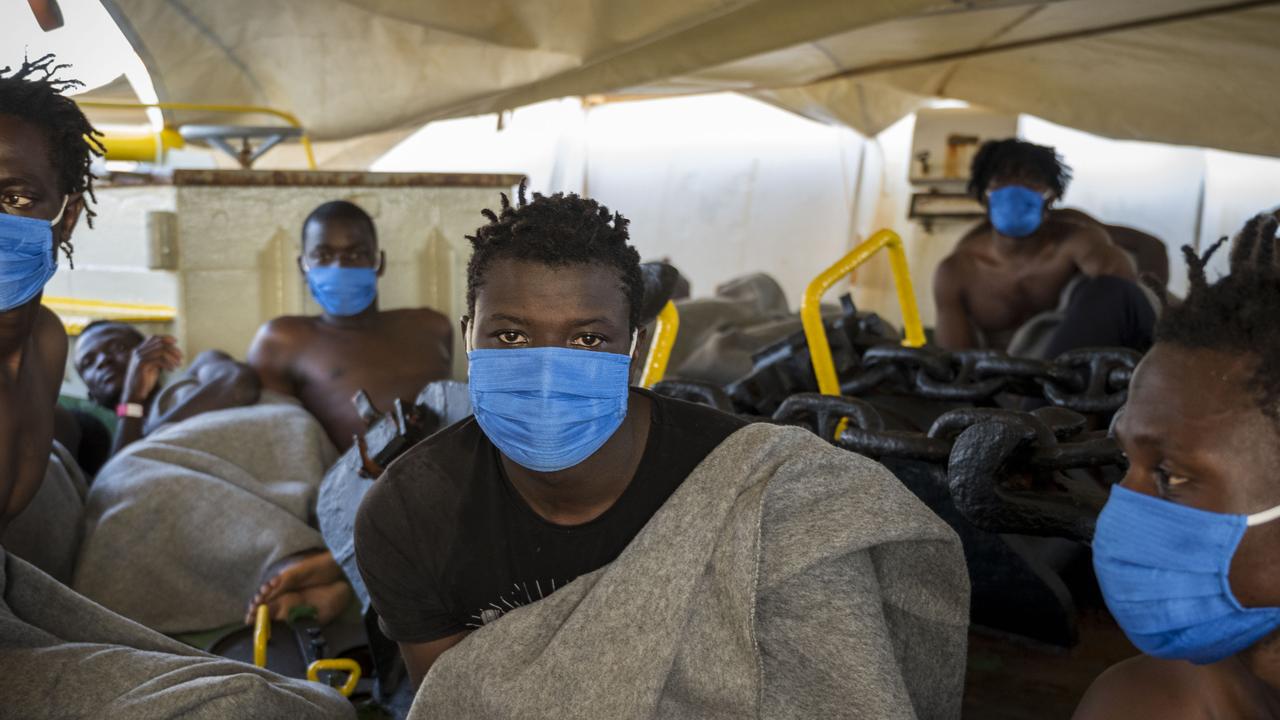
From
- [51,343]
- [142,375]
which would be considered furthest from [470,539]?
[142,375]

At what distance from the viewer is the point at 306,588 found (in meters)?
3.30

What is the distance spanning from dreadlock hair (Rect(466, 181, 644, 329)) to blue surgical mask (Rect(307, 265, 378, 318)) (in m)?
2.30

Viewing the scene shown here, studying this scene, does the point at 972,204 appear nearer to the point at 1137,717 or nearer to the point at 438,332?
the point at 438,332

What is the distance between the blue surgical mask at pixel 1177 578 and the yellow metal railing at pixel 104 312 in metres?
4.06

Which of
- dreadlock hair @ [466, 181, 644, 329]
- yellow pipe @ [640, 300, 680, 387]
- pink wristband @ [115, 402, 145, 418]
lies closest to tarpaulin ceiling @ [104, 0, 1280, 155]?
yellow pipe @ [640, 300, 680, 387]

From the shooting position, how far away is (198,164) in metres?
5.60

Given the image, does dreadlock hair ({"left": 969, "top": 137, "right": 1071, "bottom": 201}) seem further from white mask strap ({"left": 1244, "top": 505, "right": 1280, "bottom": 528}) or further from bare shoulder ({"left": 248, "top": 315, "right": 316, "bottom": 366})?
white mask strap ({"left": 1244, "top": 505, "right": 1280, "bottom": 528})

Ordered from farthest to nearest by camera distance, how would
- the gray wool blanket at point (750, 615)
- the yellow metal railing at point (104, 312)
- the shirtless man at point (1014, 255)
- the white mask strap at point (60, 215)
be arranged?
the yellow metal railing at point (104, 312), the shirtless man at point (1014, 255), the white mask strap at point (60, 215), the gray wool blanket at point (750, 615)

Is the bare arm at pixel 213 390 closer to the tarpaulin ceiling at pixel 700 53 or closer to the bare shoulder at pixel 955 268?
the tarpaulin ceiling at pixel 700 53

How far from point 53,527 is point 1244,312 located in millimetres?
3063

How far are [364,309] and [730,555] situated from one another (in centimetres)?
285

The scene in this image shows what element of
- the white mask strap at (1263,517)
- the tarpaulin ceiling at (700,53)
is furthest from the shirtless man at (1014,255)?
the white mask strap at (1263,517)

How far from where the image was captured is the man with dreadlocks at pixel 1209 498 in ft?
4.66

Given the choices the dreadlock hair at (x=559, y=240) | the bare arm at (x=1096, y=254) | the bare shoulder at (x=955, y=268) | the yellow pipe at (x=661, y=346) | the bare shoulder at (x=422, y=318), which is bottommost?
the bare shoulder at (x=422, y=318)
